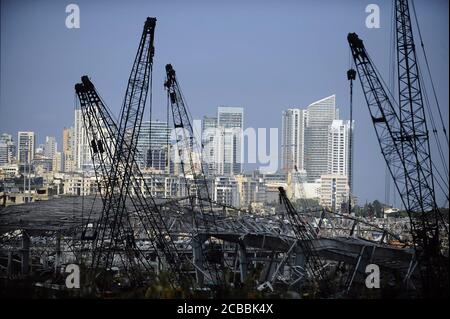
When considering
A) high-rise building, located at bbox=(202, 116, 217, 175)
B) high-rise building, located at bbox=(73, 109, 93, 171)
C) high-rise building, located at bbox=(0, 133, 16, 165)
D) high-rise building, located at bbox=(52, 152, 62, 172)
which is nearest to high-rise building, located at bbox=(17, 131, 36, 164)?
high-rise building, located at bbox=(0, 133, 16, 165)

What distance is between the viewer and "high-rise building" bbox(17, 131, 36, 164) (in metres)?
17.0

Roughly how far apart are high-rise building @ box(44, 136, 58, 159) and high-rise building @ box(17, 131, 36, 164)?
36 cm

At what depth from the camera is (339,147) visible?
17.4 m

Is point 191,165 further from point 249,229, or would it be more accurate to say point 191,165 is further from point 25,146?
point 25,146

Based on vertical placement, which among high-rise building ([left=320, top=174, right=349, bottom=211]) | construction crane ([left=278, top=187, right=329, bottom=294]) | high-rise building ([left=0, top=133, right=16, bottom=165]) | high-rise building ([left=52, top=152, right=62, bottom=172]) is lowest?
construction crane ([left=278, top=187, right=329, bottom=294])

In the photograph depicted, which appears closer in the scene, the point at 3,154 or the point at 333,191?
the point at 3,154

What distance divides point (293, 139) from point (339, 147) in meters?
1.20

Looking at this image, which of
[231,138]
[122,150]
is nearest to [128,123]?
[122,150]

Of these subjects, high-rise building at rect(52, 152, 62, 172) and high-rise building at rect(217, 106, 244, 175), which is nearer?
high-rise building at rect(217, 106, 244, 175)

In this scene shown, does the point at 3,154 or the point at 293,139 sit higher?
the point at 293,139

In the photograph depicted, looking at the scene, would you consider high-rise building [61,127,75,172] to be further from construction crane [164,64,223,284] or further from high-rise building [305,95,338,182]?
high-rise building [305,95,338,182]

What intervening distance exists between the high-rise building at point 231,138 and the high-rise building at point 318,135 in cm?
171

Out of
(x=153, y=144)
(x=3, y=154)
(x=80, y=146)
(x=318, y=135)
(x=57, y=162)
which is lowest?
(x=57, y=162)
